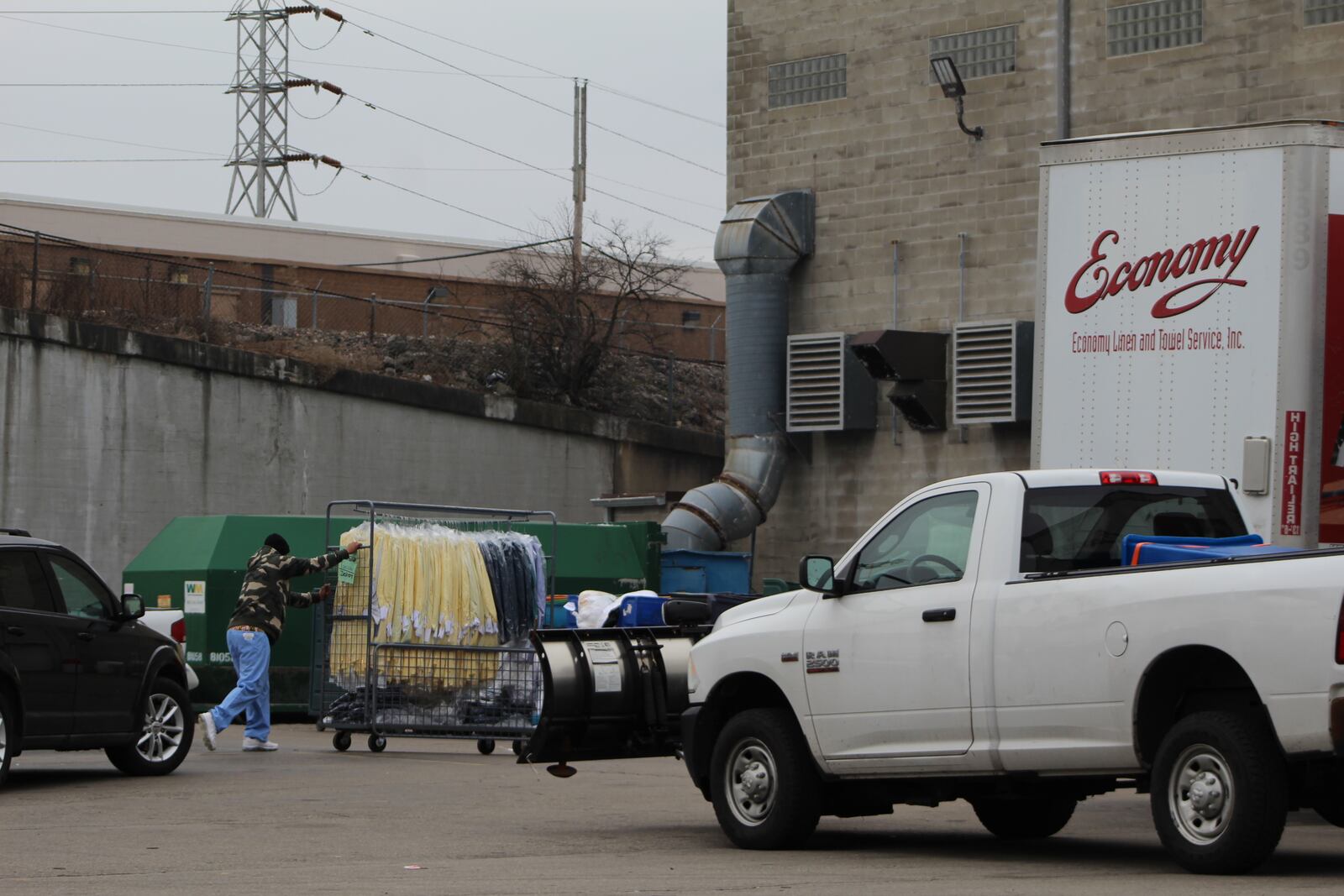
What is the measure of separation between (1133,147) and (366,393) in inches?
740

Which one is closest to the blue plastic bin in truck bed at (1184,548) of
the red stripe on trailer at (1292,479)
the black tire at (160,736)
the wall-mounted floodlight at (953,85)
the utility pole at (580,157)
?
the red stripe on trailer at (1292,479)

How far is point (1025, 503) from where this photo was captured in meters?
9.63

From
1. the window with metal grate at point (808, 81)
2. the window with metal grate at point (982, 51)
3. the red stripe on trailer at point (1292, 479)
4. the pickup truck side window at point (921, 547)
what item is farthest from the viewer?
the window with metal grate at point (808, 81)

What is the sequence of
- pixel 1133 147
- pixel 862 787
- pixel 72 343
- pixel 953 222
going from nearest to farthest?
pixel 862 787 → pixel 1133 147 → pixel 953 222 → pixel 72 343

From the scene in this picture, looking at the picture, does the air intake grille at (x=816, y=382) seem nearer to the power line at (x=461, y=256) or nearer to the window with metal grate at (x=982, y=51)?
the window with metal grate at (x=982, y=51)

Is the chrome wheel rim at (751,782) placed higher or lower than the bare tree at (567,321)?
lower

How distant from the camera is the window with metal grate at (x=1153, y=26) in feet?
79.3

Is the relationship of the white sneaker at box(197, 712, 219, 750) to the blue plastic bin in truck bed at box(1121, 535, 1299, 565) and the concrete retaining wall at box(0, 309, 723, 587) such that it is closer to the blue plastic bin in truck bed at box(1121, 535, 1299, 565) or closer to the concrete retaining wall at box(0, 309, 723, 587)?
the blue plastic bin in truck bed at box(1121, 535, 1299, 565)

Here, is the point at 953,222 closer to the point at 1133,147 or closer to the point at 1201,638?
the point at 1133,147

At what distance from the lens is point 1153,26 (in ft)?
80.2

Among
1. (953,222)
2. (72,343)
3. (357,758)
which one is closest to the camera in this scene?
(357,758)

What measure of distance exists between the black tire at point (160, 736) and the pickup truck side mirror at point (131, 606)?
0.56 m

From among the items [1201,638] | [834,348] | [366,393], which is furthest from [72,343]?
[1201,638]

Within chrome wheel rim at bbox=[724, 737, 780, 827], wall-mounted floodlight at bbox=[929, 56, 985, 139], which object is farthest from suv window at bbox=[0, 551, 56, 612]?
wall-mounted floodlight at bbox=[929, 56, 985, 139]
